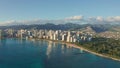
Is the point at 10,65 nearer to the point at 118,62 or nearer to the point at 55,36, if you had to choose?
the point at 118,62

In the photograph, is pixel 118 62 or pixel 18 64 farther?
pixel 118 62

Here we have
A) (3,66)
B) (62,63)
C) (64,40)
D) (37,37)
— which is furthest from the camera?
(37,37)

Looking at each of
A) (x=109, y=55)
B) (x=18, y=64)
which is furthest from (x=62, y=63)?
(x=109, y=55)

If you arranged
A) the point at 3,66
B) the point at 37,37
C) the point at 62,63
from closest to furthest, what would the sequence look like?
the point at 3,66
the point at 62,63
the point at 37,37

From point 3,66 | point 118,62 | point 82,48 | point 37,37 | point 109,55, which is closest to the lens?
point 3,66

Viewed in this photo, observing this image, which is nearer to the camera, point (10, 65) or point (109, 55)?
point (10, 65)

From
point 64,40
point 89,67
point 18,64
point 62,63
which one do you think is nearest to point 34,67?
point 18,64

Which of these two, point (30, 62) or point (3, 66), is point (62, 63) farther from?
point (3, 66)

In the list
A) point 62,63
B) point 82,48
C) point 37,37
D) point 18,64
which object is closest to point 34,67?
point 18,64

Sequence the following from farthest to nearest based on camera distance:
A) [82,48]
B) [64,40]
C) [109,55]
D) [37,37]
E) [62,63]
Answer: [37,37] → [64,40] → [82,48] → [109,55] → [62,63]
